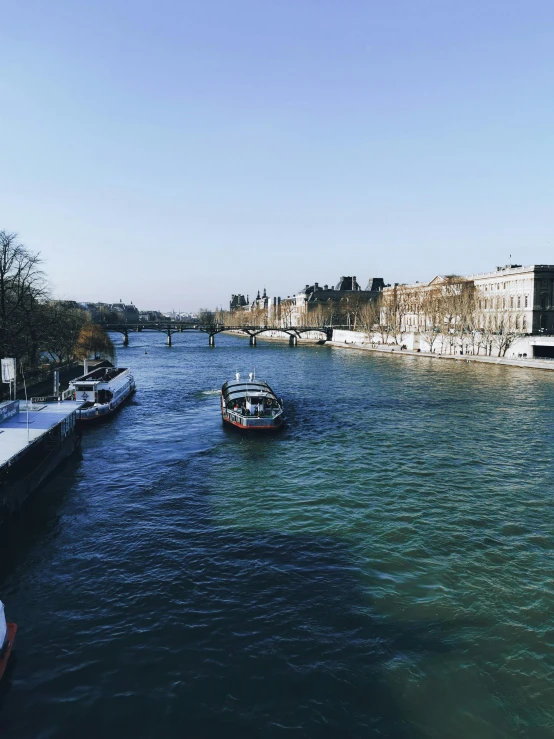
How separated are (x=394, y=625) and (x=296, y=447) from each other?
2481cm

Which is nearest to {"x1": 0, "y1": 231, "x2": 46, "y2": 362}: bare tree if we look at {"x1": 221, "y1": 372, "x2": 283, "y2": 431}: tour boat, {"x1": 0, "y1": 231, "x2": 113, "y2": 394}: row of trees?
{"x1": 0, "y1": 231, "x2": 113, "y2": 394}: row of trees

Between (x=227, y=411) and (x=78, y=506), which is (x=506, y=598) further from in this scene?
(x=227, y=411)

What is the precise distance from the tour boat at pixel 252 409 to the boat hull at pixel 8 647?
30.5 m

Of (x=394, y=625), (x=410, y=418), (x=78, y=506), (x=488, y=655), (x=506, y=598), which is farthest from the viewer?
(x=410, y=418)

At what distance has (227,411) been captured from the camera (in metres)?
50.2

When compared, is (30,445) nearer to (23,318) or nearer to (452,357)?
(23,318)

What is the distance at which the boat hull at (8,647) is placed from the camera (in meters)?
15.2

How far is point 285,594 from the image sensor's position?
19.8 meters

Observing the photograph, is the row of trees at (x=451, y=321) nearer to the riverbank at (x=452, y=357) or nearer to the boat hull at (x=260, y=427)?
the riverbank at (x=452, y=357)

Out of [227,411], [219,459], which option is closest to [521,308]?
[227,411]

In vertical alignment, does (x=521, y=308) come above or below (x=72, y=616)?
above

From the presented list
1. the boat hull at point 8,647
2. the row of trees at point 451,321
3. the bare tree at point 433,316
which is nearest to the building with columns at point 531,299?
the row of trees at point 451,321

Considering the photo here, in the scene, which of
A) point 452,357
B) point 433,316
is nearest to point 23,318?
point 452,357

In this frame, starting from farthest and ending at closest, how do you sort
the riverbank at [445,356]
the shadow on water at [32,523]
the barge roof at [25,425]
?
the riverbank at [445,356] → the barge roof at [25,425] → the shadow on water at [32,523]
